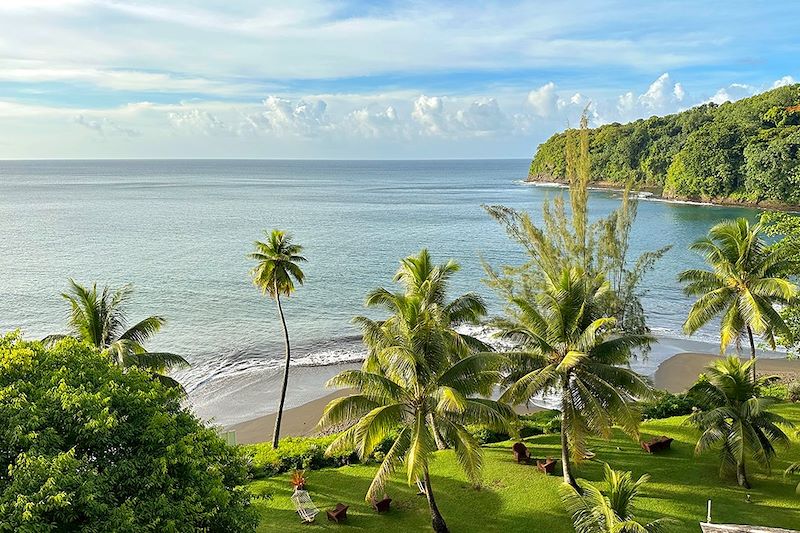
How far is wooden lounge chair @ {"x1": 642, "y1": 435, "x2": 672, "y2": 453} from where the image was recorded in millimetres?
19812

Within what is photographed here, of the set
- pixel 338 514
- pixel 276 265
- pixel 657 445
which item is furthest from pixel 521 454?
pixel 276 265

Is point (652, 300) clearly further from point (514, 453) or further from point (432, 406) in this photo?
point (432, 406)

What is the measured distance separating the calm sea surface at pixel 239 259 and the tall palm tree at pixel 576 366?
13322mm

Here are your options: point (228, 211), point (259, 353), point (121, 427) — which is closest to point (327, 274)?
point (259, 353)

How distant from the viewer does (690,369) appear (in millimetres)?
32406

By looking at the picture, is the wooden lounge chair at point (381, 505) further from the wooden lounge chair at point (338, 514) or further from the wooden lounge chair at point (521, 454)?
the wooden lounge chair at point (521, 454)

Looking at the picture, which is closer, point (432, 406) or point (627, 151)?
point (432, 406)

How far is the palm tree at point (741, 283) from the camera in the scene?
70.5 ft

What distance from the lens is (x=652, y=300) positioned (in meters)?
45.8

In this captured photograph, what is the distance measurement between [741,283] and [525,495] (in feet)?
41.3

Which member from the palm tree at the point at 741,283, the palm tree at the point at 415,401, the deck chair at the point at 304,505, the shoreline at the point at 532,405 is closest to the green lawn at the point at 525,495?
the deck chair at the point at 304,505

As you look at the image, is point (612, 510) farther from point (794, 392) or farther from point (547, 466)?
point (794, 392)

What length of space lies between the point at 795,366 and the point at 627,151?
9502 centimetres

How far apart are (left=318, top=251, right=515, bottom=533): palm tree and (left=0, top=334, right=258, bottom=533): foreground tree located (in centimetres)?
354
